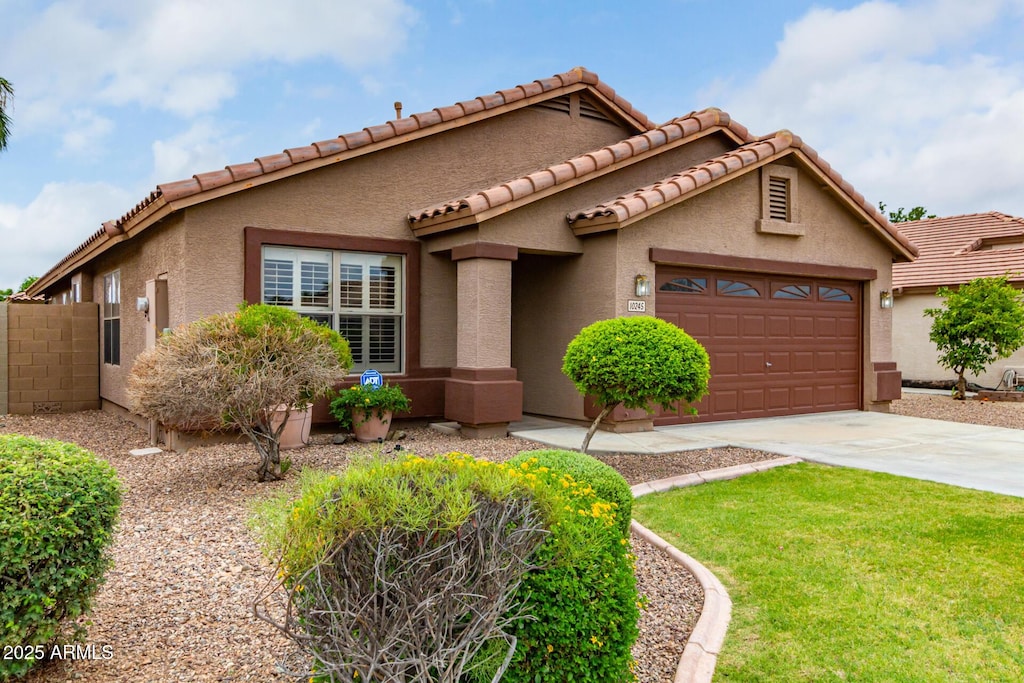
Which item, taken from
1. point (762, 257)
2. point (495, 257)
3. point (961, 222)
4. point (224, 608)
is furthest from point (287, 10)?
point (961, 222)

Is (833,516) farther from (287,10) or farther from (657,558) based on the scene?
(287,10)

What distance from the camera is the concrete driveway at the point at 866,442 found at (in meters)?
8.53

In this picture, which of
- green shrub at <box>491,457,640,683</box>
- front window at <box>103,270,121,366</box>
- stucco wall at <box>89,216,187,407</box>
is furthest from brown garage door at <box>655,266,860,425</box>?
front window at <box>103,270,121,366</box>

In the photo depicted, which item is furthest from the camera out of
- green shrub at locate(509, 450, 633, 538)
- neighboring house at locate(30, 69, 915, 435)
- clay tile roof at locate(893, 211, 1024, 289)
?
clay tile roof at locate(893, 211, 1024, 289)

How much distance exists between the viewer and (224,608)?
4.23m

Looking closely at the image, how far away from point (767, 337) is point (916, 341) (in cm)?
1049

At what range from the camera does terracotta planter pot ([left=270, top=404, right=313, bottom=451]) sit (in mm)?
9359

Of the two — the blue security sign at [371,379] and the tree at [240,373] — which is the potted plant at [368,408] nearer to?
the blue security sign at [371,379]


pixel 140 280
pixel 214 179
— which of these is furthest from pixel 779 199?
pixel 140 280

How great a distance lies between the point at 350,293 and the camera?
427 inches

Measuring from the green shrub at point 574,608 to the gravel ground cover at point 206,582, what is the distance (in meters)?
0.83

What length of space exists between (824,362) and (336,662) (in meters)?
13.2

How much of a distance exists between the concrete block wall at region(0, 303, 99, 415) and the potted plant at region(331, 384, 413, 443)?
7.56m

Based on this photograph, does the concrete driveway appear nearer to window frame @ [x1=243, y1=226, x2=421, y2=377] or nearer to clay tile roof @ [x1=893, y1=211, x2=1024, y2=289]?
window frame @ [x1=243, y1=226, x2=421, y2=377]
